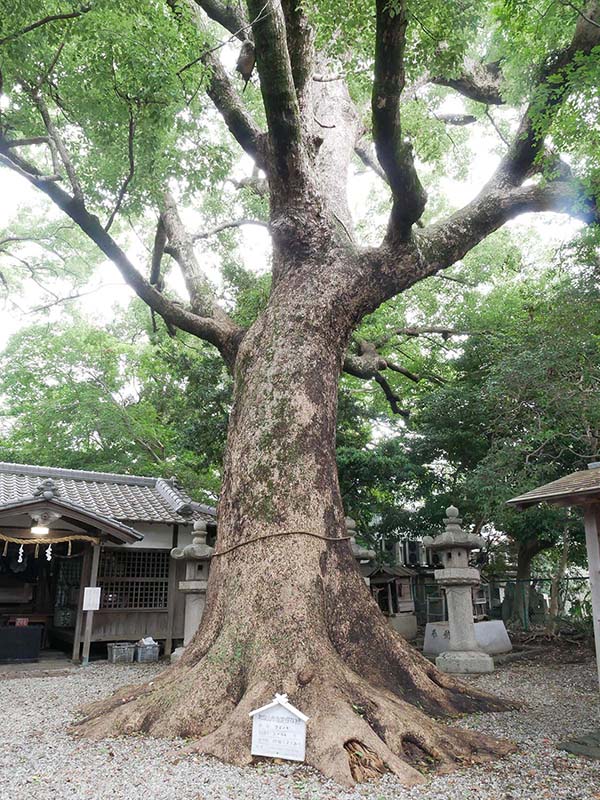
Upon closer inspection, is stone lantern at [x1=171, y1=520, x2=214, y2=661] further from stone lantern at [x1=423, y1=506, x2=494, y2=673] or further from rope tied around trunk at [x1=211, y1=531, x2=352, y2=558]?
rope tied around trunk at [x1=211, y1=531, x2=352, y2=558]

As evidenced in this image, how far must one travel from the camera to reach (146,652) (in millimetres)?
10570

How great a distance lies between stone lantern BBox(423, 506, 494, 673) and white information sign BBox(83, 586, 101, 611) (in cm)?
578

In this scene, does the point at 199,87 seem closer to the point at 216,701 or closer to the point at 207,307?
the point at 207,307

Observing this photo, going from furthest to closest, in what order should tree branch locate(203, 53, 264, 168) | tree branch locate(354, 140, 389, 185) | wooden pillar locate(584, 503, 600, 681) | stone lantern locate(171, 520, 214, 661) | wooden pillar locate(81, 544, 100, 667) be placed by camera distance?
1. tree branch locate(354, 140, 389, 185)
2. wooden pillar locate(81, 544, 100, 667)
3. stone lantern locate(171, 520, 214, 661)
4. tree branch locate(203, 53, 264, 168)
5. wooden pillar locate(584, 503, 600, 681)

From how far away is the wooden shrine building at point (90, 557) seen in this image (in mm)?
10094

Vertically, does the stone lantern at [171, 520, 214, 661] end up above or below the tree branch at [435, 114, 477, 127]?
below

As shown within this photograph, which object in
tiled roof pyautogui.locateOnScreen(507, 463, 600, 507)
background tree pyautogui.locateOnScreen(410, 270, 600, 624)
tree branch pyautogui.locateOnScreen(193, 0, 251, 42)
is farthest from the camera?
background tree pyautogui.locateOnScreen(410, 270, 600, 624)

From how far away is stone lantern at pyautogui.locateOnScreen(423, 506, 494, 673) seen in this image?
8453 mm

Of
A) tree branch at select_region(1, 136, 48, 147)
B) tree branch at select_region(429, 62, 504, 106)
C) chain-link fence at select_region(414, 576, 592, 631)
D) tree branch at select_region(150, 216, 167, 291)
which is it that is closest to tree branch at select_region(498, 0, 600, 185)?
tree branch at select_region(429, 62, 504, 106)

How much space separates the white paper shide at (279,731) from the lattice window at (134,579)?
26.4ft

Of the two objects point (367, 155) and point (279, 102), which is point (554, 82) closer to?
point (279, 102)

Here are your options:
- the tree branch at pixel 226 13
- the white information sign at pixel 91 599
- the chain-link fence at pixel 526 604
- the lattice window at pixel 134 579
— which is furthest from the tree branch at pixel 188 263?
the chain-link fence at pixel 526 604

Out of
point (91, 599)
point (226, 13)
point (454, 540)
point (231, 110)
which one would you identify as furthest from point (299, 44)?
point (91, 599)

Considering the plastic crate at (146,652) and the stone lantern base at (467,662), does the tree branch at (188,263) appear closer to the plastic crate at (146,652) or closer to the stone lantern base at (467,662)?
the stone lantern base at (467,662)
